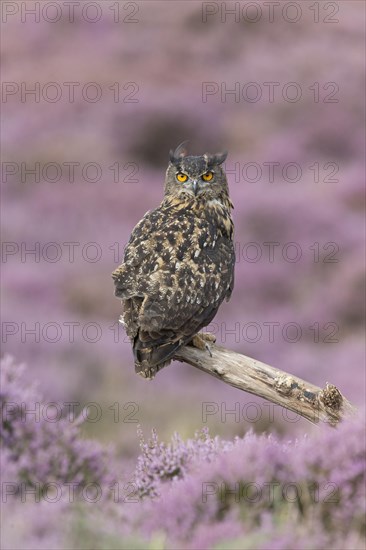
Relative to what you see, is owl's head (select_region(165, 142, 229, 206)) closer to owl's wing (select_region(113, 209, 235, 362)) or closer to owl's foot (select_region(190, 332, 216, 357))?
owl's wing (select_region(113, 209, 235, 362))

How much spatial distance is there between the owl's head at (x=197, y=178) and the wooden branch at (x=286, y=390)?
1.19 meters

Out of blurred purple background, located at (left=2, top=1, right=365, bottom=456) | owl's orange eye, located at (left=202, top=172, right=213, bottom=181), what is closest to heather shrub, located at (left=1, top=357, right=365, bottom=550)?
owl's orange eye, located at (left=202, top=172, right=213, bottom=181)

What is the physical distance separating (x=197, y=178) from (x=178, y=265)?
79cm

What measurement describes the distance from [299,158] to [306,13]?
311 inches

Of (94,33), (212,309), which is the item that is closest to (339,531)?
(212,309)

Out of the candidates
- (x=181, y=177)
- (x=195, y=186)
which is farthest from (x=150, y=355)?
(x=181, y=177)

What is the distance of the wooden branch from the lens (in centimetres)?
473

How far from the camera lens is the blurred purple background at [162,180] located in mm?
9898

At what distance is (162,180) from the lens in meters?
15.8

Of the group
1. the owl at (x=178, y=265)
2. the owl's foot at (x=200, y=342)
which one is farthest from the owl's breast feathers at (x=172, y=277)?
the owl's foot at (x=200, y=342)

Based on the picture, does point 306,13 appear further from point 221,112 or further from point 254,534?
point 254,534

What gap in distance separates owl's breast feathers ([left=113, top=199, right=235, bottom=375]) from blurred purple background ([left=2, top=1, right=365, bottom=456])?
109 inches

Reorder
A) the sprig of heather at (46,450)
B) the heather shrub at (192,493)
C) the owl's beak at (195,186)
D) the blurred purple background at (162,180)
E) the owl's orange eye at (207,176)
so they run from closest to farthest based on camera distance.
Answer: the heather shrub at (192,493)
the sprig of heather at (46,450)
the owl's beak at (195,186)
the owl's orange eye at (207,176)
the blurred purple background at (162,180)

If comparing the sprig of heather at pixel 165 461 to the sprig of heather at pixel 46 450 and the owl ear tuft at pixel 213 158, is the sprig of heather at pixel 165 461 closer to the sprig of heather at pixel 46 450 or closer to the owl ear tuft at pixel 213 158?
the sprig of heather at pixel 46 450
